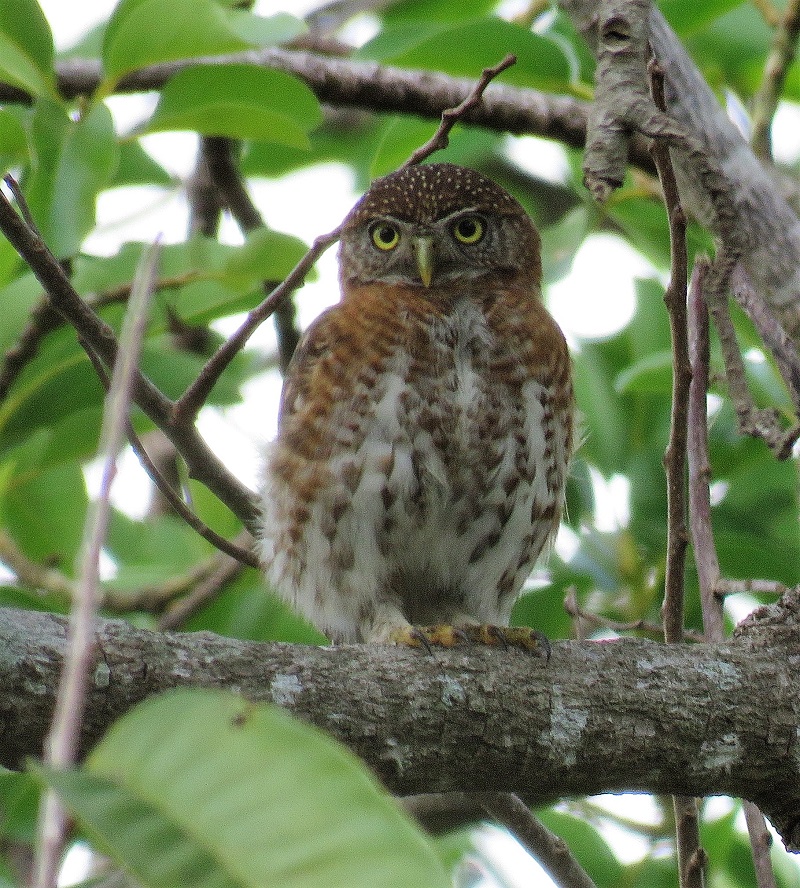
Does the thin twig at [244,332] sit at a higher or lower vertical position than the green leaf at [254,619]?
higher

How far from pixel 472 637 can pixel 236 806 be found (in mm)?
2113

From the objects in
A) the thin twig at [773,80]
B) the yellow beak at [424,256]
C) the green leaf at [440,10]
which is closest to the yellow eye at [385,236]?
the yellow beak at [424,256]

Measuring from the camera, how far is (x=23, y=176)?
3555 millimetres

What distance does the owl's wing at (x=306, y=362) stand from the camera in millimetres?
3852

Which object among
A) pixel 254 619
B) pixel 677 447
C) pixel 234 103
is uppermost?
pixel 234 103

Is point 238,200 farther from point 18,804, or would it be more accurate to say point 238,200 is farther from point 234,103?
point 18,804

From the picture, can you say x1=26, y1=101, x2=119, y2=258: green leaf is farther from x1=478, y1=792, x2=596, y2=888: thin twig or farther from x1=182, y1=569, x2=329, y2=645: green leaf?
x1=478, y1=792, x2=596, y2=888: thin twig

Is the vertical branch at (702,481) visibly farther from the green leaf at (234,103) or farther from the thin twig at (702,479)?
the green leaf at (234,103)

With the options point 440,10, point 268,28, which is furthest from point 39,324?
point 440,10

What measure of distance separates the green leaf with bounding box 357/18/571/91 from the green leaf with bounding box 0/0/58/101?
0.99m

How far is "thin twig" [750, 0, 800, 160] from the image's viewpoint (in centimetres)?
344

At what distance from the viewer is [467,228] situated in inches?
171

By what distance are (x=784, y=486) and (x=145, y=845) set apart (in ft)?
10.1

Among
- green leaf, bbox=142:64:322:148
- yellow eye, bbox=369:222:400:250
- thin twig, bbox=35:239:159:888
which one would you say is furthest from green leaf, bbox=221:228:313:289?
thin twig, bbox=35:239:159:888
